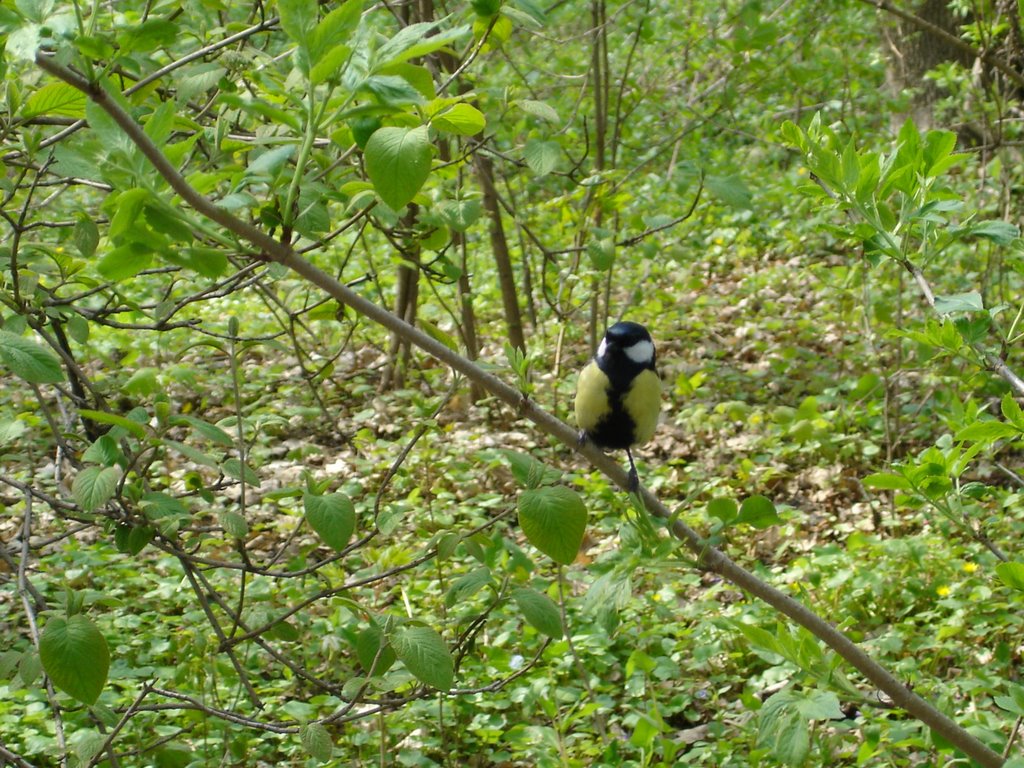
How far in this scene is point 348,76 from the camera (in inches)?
49.8

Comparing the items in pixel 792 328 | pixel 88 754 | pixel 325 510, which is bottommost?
pixel 88 754

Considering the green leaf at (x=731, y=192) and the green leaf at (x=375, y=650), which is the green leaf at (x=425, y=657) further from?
the green leaf at (x=731, y=192)

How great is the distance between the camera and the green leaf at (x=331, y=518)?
1.76 meters

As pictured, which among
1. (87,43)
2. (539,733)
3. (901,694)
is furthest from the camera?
(539,733)

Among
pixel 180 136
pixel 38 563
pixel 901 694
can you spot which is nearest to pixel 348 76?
pixel 901 694

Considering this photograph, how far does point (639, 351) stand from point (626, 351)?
4 centimetres

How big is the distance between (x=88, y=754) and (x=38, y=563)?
2.37 metres

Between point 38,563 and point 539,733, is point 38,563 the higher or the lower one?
the higher one

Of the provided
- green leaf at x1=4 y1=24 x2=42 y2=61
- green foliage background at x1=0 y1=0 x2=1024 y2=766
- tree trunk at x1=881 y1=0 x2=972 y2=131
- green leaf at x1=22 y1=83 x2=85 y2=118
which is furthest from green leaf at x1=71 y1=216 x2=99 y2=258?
tree trunk at x1=881 y1=0 x2=972 y2=131

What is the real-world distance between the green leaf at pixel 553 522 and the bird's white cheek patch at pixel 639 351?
155 cm

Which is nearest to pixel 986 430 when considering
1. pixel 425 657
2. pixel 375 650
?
pixel 425 657

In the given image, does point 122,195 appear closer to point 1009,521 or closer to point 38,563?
point 38,563

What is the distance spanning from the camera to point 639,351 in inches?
122

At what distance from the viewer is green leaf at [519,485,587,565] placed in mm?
1537
